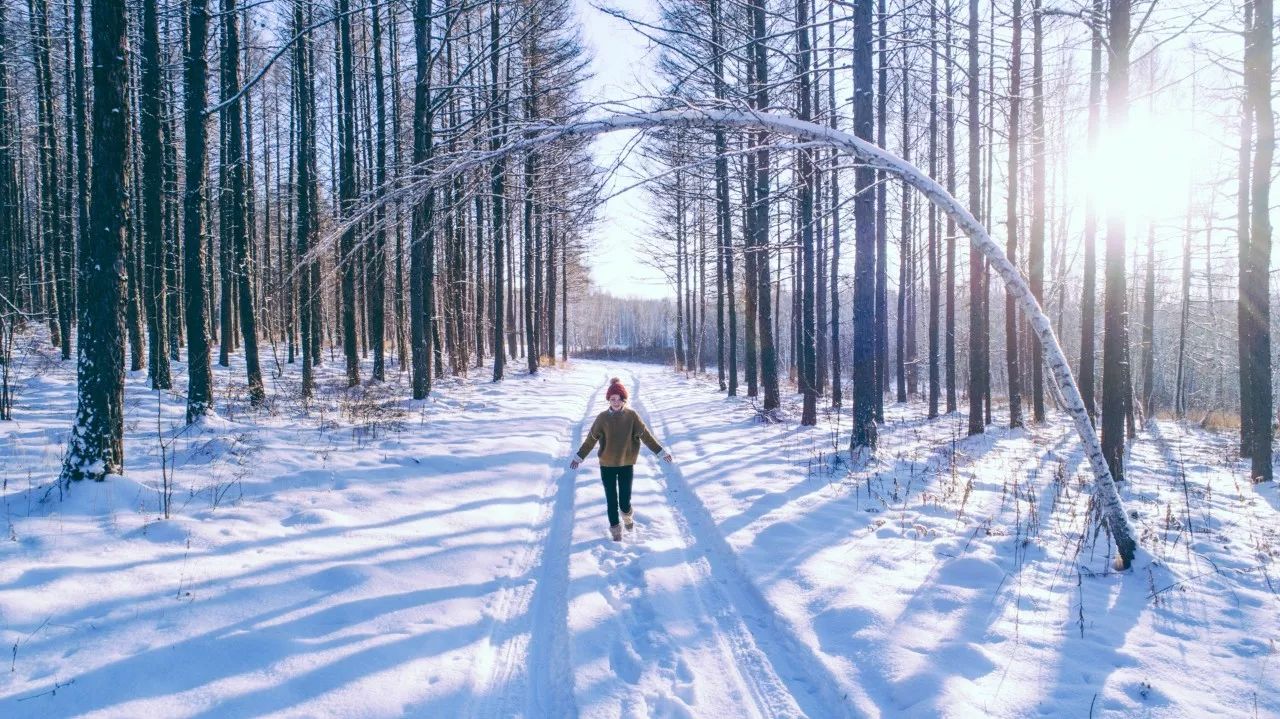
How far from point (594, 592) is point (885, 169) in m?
4.05

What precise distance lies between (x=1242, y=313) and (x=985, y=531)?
324 inches

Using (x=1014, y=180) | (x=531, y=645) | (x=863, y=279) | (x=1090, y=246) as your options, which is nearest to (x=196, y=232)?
(x=531, y=645)

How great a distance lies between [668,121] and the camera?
380cm

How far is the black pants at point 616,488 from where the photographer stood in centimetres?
571

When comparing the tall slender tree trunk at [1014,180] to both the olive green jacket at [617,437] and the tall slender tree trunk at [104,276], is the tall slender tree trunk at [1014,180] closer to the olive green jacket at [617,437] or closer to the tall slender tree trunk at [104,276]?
the olive green jacket at [617,437]

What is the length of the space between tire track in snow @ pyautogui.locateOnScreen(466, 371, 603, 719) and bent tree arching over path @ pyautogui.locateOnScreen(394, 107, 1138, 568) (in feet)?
10.5

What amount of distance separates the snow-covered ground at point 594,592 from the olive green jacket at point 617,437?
0.84m

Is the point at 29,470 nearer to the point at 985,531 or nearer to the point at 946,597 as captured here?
the point at 946,597

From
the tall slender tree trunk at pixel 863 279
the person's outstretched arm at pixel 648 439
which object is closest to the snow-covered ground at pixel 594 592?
the person's outstretched arm at pixel 648 439

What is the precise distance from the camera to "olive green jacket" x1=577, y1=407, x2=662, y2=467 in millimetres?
5934

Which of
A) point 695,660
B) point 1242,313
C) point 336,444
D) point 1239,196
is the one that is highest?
point 1239,196

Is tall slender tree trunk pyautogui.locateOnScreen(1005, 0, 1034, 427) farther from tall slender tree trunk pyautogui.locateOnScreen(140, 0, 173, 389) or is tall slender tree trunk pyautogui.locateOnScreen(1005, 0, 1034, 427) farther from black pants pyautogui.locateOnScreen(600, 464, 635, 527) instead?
tall slender tree trunk pyautogui.locateOnScreen(140, 0, 173, 389)

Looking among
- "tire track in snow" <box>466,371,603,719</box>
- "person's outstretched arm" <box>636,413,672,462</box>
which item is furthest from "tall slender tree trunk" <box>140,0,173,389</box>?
"tire track in snow" <box>466,371,603,719</box>

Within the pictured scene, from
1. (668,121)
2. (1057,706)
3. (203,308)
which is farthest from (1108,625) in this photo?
(203,308)
